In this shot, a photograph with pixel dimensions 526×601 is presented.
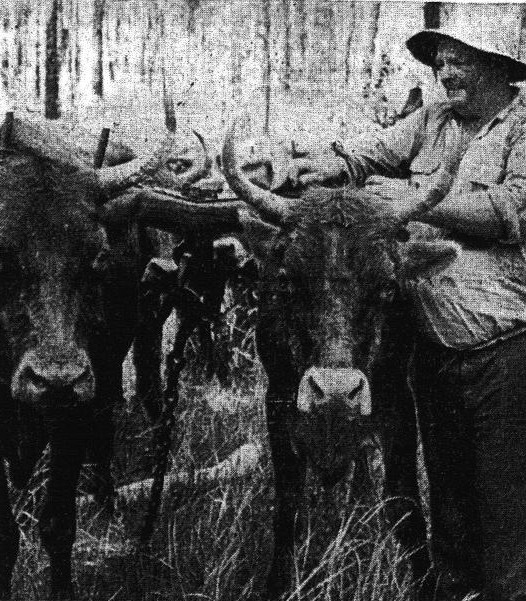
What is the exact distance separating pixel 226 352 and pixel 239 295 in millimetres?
266

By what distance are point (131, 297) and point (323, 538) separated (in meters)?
1.38

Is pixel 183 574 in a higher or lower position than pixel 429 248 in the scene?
lower

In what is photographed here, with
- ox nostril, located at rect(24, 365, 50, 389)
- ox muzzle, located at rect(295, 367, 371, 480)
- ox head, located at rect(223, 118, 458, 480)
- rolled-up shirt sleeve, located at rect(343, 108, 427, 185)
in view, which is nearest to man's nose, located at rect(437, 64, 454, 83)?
rolled-up shirt sleeve, located at rect(343, 108, 427, 185)

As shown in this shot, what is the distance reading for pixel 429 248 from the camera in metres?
5.09

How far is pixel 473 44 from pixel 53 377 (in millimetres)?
2344

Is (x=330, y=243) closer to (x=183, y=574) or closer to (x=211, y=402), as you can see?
(x=211, y=402)

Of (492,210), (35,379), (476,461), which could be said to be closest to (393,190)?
(492,210)

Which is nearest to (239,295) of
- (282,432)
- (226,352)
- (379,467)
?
(226,352)

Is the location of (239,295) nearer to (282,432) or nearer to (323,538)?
(282,432)

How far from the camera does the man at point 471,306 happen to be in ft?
17.0

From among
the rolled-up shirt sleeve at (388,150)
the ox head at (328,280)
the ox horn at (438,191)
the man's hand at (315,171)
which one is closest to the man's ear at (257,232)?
the ox head at (328,280)

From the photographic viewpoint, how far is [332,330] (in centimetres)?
496

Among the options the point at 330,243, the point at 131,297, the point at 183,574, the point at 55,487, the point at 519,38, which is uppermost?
the point at 519,38

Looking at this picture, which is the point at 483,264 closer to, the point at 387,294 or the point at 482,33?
the point at 387,294
